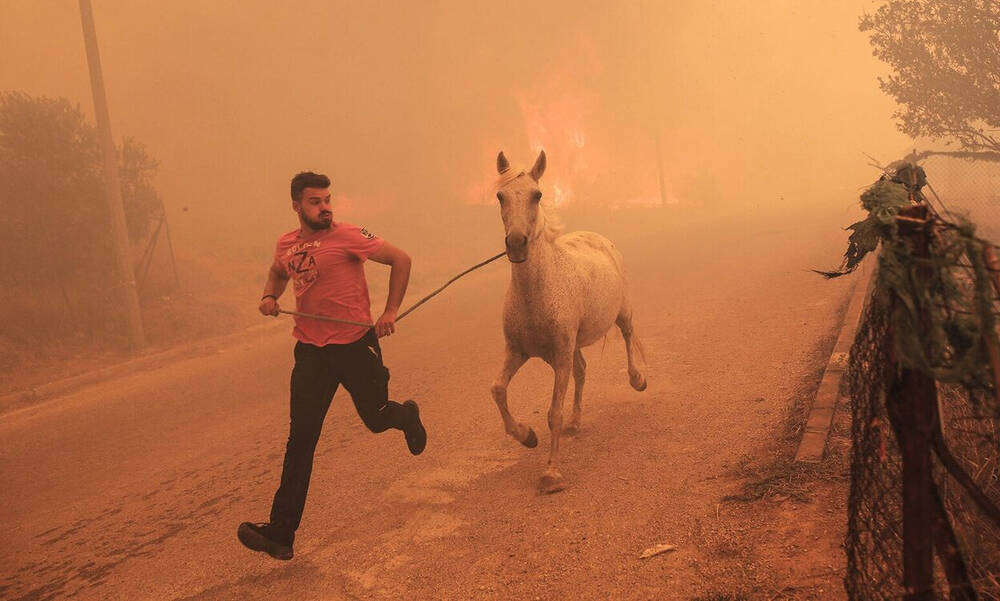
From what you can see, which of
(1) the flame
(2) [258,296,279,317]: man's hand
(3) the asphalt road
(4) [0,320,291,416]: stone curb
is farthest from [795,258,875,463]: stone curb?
(1) the flame

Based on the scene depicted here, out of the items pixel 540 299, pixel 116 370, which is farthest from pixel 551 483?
pixel 116 370

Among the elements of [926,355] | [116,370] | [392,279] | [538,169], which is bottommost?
[116,370]

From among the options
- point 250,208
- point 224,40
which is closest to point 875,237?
point 250,208

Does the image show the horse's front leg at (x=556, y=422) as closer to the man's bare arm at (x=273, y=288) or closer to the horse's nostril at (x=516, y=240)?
the horse's nostril at (x=516, y=240)

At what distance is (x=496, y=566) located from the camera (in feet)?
12.4

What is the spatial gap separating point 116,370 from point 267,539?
973 cm

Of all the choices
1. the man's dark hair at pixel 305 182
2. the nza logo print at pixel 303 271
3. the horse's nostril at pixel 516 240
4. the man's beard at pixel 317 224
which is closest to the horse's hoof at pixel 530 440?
the horse's nostril at pixel 516 240

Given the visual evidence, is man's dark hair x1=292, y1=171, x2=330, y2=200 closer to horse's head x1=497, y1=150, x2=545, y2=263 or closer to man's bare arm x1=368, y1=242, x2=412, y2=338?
man's bare arm x1=368, y1=242, x2=412, y2=338

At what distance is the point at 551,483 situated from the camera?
4.72 m

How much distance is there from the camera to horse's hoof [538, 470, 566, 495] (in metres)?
4.70

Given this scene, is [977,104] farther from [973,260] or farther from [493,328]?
[973,260]

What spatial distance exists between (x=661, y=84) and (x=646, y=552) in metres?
69.3

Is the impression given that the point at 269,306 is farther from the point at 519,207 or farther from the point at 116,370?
the point at 116,370

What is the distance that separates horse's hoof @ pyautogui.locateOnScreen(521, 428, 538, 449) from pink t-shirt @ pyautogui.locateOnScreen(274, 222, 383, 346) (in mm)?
1648
